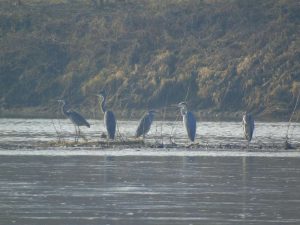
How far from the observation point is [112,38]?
67.8 meters

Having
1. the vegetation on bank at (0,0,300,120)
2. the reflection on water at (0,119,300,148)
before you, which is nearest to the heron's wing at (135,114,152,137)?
the reflection on water at (0,119,300,148)

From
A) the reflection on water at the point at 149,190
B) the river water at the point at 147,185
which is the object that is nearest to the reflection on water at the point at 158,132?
the river water at the point at 147,185

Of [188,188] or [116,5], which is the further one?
[116,5]

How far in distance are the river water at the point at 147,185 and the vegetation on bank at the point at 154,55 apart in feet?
71.3

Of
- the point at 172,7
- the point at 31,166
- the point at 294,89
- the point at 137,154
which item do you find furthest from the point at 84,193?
the point at 172,7

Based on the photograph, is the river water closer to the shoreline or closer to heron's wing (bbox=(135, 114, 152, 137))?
heron's wing (bbox=(135, 114, 152, 137))

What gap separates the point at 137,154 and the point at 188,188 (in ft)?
29.3

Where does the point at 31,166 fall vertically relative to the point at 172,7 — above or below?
below

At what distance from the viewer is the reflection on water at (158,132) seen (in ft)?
118

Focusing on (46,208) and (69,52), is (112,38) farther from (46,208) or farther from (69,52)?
(46,208)

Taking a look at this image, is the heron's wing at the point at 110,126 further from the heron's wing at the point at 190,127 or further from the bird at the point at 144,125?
the heron's wing at the point at 190,127

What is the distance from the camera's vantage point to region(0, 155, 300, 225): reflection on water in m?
17.3

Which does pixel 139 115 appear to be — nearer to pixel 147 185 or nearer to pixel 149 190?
pixel 147 185

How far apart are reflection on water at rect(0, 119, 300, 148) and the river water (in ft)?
3.15
